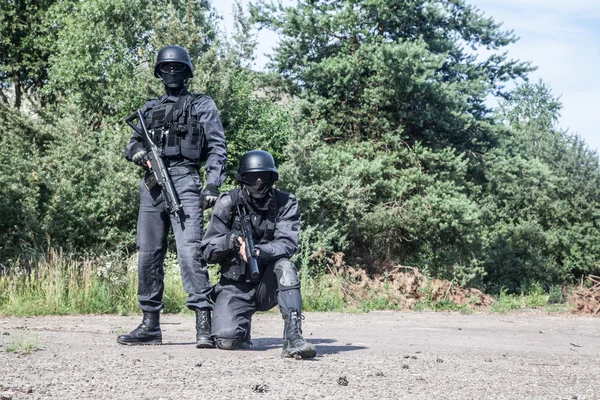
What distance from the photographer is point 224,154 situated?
636cm

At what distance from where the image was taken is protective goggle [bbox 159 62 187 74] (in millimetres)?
6465

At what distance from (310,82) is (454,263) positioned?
218 inches

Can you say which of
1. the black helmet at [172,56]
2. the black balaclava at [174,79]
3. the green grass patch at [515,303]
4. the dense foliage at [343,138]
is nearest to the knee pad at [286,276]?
the black balaclava at [174,79]

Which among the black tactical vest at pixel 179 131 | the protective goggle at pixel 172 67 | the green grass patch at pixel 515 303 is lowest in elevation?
the green grass patch at pixel 515 303

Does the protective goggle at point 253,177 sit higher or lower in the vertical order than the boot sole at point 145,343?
higher

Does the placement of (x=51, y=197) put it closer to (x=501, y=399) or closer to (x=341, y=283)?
(x=341, y=283)

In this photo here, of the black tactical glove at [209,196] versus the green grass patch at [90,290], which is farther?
the green grass patch at [90,290]

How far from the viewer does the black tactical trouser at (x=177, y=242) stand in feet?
20.2

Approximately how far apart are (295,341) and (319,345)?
1.38 m

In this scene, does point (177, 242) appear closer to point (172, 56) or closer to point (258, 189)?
point (258, 189)

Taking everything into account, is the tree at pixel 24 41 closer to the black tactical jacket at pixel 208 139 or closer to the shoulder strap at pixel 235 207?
the black tactical jacket at pixel 208 139

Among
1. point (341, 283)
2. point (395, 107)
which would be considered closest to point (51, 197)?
point (341, 283)

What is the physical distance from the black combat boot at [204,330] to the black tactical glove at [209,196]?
32.8 inches

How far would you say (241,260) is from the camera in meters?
6.18
